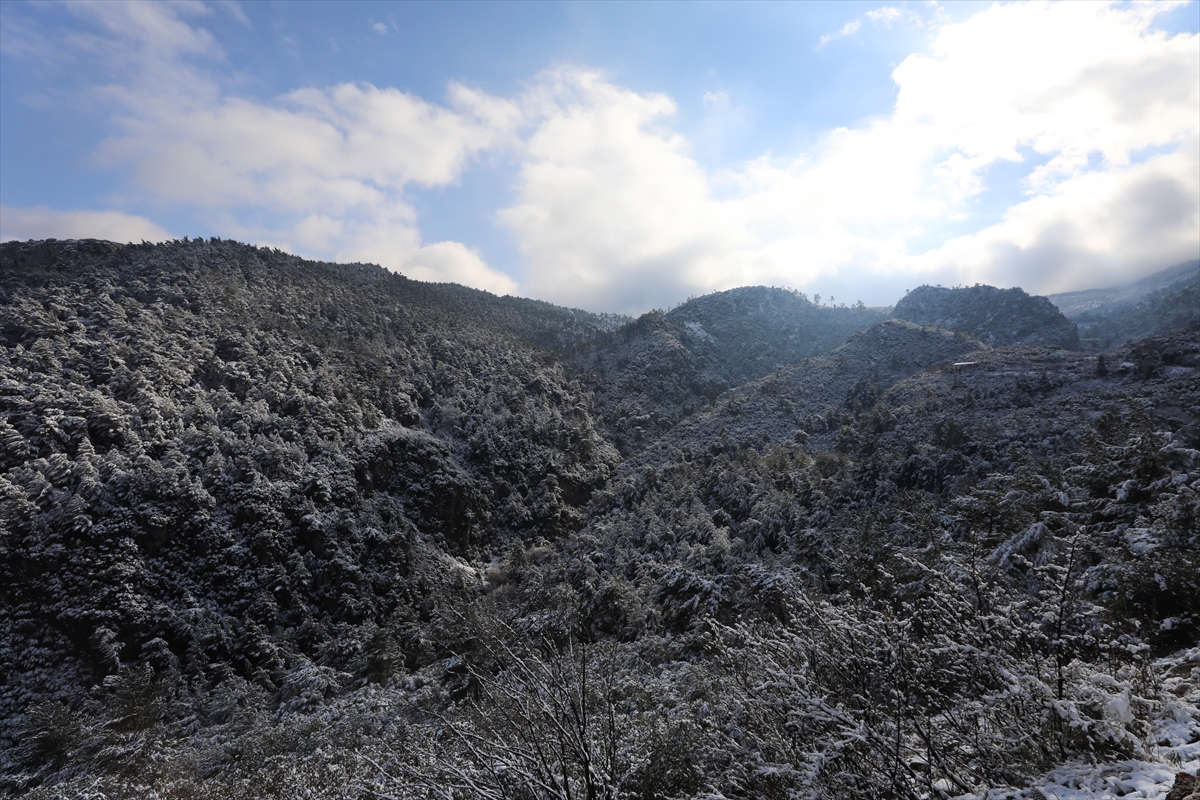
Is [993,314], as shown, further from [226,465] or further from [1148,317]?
[226,465]

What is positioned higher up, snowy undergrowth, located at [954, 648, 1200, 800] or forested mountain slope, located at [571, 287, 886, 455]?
forested mountain slope, located at [571, 287, 886, 455]

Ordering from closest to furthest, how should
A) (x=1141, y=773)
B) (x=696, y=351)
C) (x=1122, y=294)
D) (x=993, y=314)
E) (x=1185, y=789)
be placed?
(x=1185, y=789) < (x=1141, y=773) < (x=993, y=314) < (x=696, y=351) < (x=1122, y=294)

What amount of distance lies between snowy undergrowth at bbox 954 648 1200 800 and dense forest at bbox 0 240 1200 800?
3 cm

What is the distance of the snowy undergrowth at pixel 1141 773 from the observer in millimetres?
3611

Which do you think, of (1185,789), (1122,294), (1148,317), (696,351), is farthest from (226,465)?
(1122,294)

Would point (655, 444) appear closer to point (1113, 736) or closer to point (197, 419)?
point (197, 419)

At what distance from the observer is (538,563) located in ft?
107

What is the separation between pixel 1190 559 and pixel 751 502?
2283cm

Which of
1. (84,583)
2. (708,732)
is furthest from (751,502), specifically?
(84,583)

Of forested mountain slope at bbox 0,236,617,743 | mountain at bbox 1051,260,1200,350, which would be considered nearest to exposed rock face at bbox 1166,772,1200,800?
forested mountain slope at bbox 0,236,617,743

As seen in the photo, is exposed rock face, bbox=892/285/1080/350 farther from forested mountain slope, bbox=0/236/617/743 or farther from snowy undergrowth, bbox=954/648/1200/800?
snowy undergrowth, bbox=954/648/1200/800

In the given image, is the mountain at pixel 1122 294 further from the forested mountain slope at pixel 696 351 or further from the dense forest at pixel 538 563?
A: the dense forest at pixel 538 563

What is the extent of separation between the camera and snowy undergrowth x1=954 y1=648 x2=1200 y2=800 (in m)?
3.61

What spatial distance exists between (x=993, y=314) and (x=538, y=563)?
7562 cm
